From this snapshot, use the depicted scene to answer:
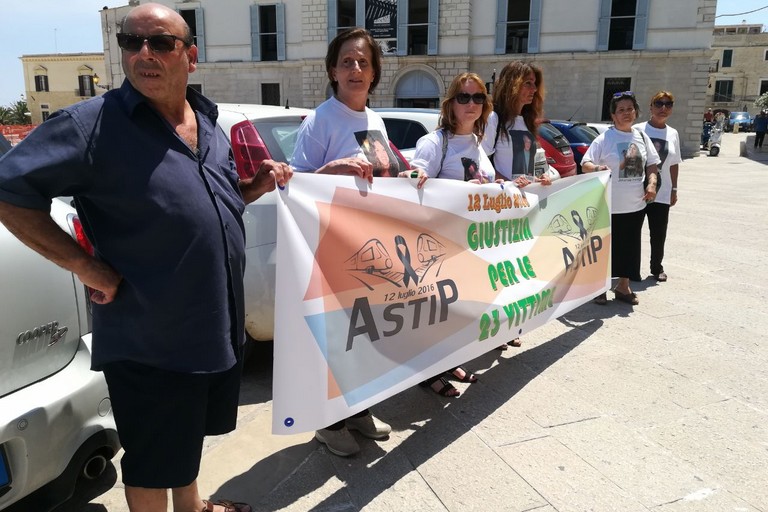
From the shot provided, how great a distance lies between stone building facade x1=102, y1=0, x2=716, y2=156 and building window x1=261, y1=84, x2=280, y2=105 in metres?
0.07

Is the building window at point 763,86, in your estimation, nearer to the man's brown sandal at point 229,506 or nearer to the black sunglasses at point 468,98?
the black sunglasses at point 468,98

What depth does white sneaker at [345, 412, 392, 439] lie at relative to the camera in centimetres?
283

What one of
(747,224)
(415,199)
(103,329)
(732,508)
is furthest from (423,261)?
(747,224)

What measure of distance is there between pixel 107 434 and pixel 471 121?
2.39 m

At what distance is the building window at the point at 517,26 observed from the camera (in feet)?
82.2

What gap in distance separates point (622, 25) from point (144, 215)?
2712 centimetres

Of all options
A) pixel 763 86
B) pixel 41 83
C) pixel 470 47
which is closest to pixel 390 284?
pixel 470 47

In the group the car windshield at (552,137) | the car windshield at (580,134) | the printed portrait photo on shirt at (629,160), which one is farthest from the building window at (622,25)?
the printed portrait photo on shirt at (629,160)

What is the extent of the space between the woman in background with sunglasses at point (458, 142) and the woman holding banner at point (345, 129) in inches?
20.0

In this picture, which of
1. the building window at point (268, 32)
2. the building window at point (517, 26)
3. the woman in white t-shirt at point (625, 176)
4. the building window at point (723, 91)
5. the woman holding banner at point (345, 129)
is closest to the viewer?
the woman holding banner at point (345, 129)

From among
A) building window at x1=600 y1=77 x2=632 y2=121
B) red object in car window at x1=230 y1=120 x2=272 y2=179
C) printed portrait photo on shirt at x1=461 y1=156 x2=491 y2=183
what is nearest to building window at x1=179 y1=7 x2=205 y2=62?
building window at x1=600 y1=77 x2=632 y2=121

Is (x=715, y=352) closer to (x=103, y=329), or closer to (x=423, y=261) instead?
(x=423, y=261)

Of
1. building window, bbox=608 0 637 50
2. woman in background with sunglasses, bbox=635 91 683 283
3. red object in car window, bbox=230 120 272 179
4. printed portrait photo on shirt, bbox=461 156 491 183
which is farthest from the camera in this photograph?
building window, bbox=608 0 637 50

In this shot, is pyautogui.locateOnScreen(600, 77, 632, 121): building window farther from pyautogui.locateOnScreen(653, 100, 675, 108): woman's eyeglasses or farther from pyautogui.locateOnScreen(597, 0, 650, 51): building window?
pyautogui.locateOnScreen(653, 100, 675, 108): woman's eyeglasses
